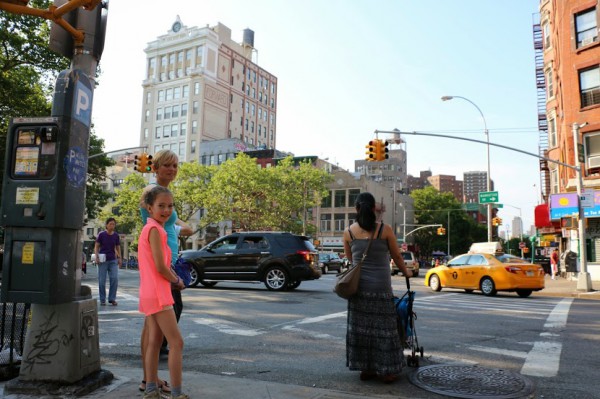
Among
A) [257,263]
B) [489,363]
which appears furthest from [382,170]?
[489,363]

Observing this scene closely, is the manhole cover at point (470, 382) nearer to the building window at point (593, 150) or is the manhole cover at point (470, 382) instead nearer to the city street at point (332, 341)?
the city street at point (332, 341)

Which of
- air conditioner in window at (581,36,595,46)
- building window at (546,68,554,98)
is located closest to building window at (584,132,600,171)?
air conditioner in window at (581,36,595,46)

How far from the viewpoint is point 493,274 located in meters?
15.9

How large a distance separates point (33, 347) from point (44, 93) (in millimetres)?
26624

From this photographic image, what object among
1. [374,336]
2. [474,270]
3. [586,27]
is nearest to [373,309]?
[374,336]

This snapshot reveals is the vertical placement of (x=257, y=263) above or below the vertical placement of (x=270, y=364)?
above

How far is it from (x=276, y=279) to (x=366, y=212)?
1041cm

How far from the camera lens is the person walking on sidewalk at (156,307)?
140 inches

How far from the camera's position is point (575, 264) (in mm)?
25672

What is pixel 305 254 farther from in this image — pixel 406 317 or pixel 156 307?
pixel 156 307

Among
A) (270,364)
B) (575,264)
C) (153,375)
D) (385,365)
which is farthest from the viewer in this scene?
(575,264)

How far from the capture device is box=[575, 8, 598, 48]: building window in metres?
25.2

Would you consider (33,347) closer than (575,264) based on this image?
Yes

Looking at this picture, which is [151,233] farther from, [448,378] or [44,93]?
[44,93]
